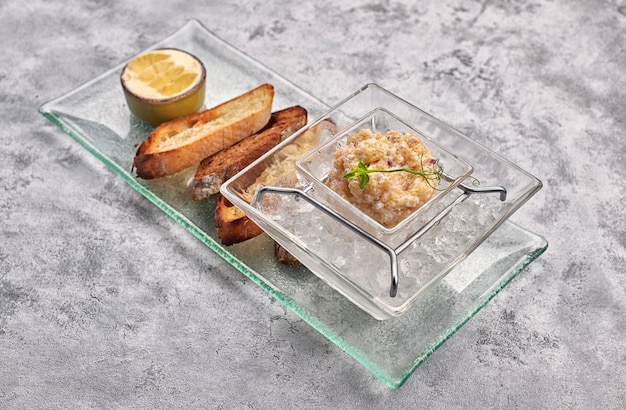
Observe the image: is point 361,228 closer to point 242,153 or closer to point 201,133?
point 242,153

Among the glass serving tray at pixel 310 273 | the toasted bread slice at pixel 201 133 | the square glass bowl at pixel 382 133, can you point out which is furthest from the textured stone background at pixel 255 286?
the square glass bowl at pixel 382 133

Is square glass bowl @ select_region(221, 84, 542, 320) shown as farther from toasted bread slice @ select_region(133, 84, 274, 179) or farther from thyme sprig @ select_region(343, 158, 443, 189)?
toasted bread slice @ select_region(133, 84, 274, 179)

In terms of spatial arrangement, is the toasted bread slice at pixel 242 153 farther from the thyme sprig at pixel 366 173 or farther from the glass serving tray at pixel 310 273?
the thyme sprig at pixel 366 173

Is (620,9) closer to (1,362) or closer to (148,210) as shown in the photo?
(148,210)

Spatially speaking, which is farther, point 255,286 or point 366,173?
point 255,286

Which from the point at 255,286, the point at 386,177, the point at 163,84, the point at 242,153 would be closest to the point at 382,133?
the point at 386,177

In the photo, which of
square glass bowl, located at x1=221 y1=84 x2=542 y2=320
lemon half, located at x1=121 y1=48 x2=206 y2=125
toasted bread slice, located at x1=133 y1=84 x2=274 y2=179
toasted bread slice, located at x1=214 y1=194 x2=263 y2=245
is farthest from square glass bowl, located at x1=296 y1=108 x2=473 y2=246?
lemon half, located at x1=121 y1=48 x2=206 y2=125

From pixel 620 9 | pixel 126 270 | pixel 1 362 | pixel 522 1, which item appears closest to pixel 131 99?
pixel 126 270
